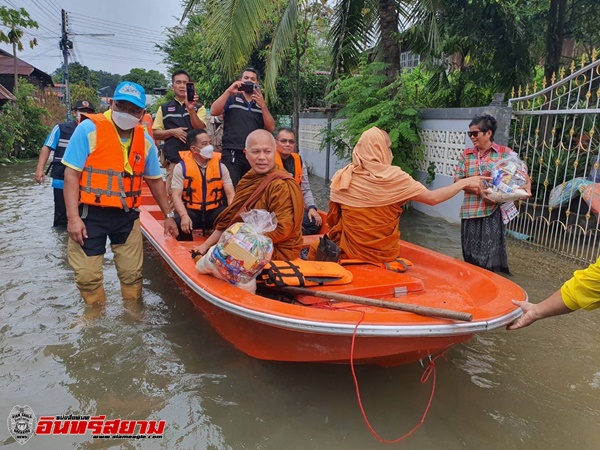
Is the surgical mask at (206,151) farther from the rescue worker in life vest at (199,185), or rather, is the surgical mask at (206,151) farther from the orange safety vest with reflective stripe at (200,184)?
the orange safety vest with reflective stripe at (200,184)

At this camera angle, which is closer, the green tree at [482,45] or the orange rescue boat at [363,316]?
the orange rescue boat at [363,316]

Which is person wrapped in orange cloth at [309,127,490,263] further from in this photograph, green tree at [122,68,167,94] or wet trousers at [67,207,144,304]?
green tree at [122,68,167,94]

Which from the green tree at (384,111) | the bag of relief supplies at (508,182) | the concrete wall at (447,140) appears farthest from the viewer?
the green tree at (384,111)

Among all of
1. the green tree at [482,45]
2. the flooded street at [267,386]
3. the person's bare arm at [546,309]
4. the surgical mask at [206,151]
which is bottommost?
the flooded street at [267,386]

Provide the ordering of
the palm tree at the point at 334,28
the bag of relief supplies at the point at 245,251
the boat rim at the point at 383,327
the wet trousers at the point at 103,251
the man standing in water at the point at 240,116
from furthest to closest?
the palm tree at the point at 334,28 → the man standing in water at the point at 240,116 → the wet trousers at the point at 103,251 → the bag of relief supplies at the point at 245,251 → the boat rim at the point at 383,327

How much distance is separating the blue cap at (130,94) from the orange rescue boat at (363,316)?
1155mm

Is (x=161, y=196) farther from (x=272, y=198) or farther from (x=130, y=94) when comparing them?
(x=272, y=198)

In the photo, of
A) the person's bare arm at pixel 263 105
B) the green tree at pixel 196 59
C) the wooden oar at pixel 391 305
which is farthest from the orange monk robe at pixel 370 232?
the green tree at pixel 196 59

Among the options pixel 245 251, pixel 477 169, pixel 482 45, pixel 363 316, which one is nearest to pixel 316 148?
pixel 482 45

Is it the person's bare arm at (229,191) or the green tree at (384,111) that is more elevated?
the green tree at (384,111)

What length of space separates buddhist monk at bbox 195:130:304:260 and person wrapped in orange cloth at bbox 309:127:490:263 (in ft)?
1.34

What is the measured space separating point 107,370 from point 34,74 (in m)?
35.0

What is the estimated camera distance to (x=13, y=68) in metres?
27.2

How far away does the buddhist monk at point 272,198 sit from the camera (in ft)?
9.71
